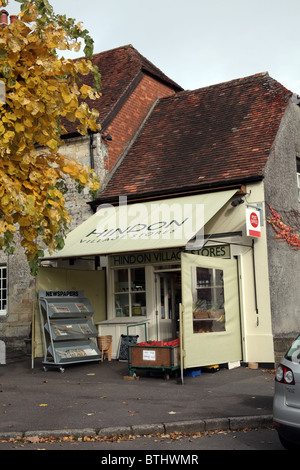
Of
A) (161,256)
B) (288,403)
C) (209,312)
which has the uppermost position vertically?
(161,256)

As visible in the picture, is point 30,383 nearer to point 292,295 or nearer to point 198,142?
point 292,295

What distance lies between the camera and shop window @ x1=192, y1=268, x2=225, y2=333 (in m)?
11.8

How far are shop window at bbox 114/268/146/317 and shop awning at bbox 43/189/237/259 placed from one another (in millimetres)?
1472

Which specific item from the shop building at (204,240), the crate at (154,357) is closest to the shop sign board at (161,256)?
the shop building at (204,240)

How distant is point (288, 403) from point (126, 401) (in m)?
3.89

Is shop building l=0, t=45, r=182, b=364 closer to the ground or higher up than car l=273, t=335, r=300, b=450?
higher up

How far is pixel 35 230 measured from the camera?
26.2ft

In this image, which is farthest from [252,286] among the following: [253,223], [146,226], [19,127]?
[19,127]

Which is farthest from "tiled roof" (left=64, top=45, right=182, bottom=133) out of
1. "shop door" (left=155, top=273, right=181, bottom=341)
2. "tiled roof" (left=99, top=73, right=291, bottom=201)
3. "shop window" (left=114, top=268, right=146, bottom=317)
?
"shop door" (left=155, top=273, right=181, bottom=341)

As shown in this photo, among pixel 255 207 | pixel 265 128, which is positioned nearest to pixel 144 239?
pixel 255 207

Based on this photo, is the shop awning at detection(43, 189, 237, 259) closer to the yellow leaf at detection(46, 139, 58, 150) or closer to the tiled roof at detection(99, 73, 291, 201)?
the tiled roof at detection(99, 73, 291, 201)

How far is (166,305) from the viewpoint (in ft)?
49.0

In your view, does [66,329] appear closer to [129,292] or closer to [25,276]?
[129,292]
